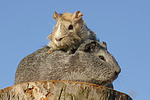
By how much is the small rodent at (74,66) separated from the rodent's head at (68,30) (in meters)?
0.22

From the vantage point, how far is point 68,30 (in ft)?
17.8

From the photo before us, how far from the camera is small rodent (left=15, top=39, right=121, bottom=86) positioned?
15.6ft

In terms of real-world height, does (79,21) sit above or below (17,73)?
above

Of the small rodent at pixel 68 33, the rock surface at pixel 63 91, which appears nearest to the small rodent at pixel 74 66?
the small rodent at pixel 68 33

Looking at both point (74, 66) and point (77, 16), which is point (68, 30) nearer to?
point (77, 16)

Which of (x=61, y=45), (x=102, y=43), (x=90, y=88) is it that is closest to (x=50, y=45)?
(x=61, y=45)

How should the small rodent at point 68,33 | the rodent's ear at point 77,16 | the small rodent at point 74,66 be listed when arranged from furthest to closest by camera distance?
the rodent's ear at point 77,16 < the small rodent at point 68,33 < the small rodent at point 74,66

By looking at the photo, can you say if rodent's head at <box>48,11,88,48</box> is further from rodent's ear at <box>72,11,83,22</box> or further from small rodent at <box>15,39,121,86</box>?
small rodent at <box>15,39,121,86</box>

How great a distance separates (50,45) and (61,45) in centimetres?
28

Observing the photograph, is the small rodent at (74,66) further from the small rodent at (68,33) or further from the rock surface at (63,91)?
the rock surface at (63,91)

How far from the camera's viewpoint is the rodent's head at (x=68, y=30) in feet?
17.3

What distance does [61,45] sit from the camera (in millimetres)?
5273

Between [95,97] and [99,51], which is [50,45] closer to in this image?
[99,51]

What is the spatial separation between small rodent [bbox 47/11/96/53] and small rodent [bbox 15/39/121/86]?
0.64 feet
